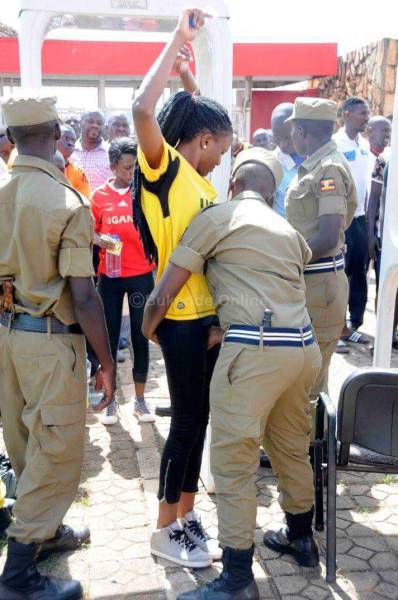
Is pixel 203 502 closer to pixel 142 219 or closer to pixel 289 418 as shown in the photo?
pixel 289 418

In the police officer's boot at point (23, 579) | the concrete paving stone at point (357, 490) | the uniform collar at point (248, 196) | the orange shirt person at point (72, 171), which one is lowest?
the concrete paving stone at point (357, 490)

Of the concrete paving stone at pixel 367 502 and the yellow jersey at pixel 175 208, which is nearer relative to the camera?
the yellow jersey at pixel 175 208

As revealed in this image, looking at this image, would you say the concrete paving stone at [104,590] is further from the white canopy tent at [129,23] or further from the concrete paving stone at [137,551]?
the white canopy tent at [129,23]

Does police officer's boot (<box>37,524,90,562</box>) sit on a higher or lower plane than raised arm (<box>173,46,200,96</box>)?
lower

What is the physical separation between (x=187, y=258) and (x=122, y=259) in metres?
1.82

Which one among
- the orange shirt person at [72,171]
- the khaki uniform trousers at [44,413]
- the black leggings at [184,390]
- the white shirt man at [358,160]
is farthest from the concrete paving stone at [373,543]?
the white shirt man at [358,160]

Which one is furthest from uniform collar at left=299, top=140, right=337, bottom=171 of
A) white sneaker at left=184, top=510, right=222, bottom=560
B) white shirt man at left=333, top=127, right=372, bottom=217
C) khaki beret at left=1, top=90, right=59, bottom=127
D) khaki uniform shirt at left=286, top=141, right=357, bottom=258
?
white shirt man at left=333, top=127, right=372, bottom=217

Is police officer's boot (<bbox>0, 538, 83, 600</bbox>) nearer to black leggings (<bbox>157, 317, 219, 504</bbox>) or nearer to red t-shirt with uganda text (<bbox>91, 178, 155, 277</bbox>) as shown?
black leggings (<bbox>157, 317, 219, 504</bbox>)

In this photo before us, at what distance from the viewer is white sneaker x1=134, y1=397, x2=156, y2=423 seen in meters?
4.08

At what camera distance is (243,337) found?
216cm

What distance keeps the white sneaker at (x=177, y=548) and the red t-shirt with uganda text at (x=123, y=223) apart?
1.79 m

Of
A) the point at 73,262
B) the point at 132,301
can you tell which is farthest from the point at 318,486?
the point at 132,301

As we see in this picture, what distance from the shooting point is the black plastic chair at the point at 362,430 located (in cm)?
231

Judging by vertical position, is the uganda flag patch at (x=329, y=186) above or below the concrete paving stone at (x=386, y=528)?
above
